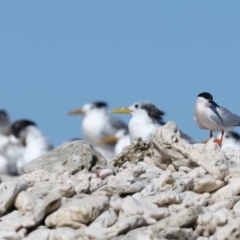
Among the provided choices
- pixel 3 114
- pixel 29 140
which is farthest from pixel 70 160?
pixel 3 114

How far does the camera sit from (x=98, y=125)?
2789 cm

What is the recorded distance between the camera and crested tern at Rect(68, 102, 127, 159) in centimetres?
2661

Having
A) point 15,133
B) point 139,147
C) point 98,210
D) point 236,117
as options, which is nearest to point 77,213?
point 98,210

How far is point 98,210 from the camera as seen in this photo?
26.9 feet

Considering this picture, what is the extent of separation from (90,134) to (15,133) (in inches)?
72.6

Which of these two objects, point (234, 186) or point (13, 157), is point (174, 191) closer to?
point (234, 186)

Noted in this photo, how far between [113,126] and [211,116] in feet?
37.6

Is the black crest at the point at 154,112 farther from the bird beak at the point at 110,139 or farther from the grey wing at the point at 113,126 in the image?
the grey wing at the point at 113,126

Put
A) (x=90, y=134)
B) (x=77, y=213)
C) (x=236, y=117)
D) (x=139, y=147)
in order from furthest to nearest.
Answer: (x=90, y=134), (x=236, y=117), (x=139, y=147), (x=77, y=213)

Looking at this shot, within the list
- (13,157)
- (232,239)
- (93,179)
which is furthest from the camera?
(13,157)

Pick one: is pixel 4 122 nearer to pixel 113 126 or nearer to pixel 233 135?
pixel 113 126

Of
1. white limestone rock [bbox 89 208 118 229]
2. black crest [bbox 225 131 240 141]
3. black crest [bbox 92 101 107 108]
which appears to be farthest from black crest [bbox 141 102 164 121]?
white limestone rock [bbox 89 208 118 229]

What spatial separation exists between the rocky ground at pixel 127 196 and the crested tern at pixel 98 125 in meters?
15.5

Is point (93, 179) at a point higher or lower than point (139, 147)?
lower
